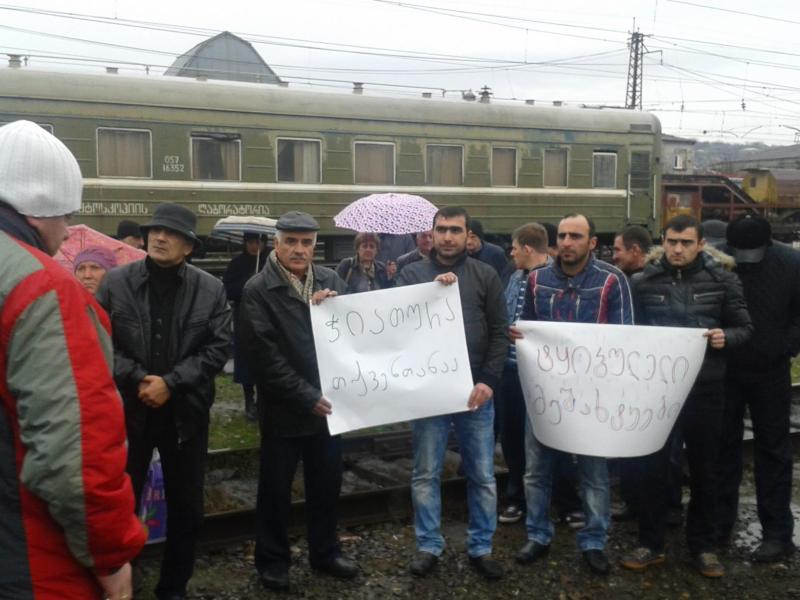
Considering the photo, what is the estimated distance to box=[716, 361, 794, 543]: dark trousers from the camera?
5.44 metres

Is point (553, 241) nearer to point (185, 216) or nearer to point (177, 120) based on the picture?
point (185, 216)

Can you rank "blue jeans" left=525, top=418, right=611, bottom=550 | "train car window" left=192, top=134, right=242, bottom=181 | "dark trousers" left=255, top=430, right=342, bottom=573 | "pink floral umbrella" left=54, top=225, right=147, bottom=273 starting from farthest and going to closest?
"train car window" left=192, top=134, right=242, bottom=181 < "pink floral umbrella" left=54, top=225, right=147, bottom=273 < "blue jeans" left=525, top=418, right=611, bottom=550 < "dark trousers" left=255, top=430, right=342, bottom=573

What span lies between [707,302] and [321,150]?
12.6 m

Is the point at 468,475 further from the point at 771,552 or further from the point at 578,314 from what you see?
the point at 771,552

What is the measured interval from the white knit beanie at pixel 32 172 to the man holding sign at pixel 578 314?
335 centimetres

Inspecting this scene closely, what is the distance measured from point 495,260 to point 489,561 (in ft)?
10.3

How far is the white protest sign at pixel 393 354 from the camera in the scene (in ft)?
16.1

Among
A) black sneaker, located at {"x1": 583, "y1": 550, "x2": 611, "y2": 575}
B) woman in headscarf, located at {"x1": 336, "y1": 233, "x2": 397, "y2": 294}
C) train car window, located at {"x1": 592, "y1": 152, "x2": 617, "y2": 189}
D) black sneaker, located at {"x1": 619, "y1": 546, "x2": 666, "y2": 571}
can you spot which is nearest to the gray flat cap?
black sneaker, located at {"x1": 583, "y1": 550, "x2": 611, "y2": 575}

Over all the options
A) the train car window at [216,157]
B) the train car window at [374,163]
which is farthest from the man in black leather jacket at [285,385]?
the train car window at [374,163]

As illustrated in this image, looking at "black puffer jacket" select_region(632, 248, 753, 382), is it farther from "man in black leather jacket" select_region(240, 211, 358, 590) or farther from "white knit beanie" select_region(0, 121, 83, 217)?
"white knit beanie" select_region(0, 121, 83, 217)

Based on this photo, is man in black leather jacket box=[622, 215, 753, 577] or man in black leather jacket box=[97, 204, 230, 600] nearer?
man in black leather jacket box=[97, 204, 230, 600]

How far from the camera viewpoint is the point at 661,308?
17.0ft

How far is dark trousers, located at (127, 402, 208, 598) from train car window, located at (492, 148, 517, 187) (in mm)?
15077

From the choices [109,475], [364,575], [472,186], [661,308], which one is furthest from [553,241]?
[472,186]
